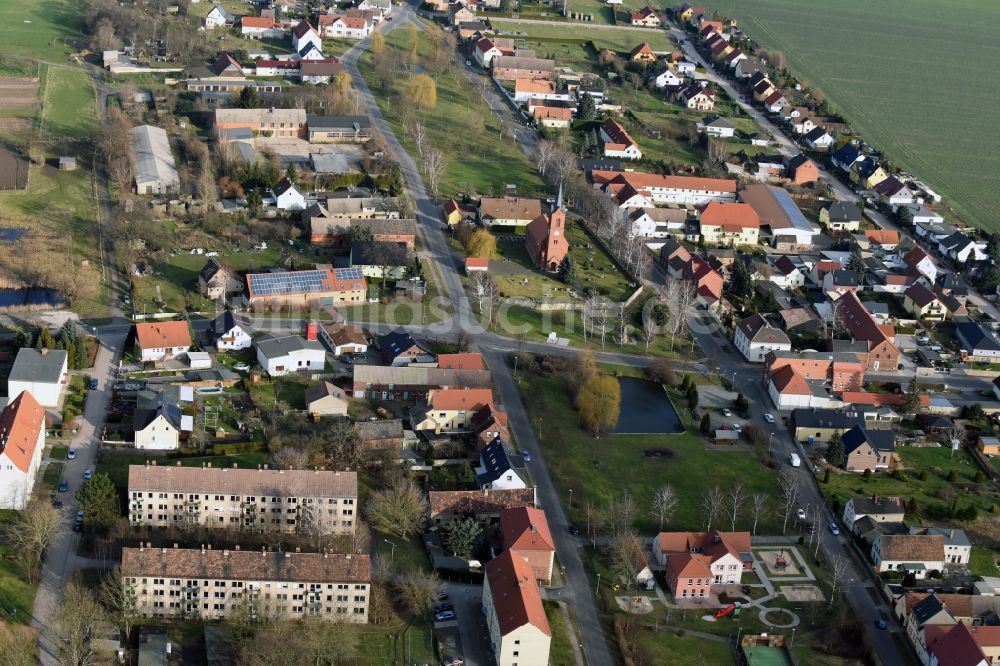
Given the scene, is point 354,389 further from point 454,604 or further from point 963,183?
point 963,183

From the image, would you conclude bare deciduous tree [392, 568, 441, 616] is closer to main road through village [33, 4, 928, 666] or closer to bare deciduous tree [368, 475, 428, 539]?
main road through village [33, 4, 928, 666]

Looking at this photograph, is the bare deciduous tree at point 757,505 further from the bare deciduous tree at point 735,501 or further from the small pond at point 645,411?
the small pond at point 645,411

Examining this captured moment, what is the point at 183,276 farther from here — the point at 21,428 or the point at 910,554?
the point at 910,554

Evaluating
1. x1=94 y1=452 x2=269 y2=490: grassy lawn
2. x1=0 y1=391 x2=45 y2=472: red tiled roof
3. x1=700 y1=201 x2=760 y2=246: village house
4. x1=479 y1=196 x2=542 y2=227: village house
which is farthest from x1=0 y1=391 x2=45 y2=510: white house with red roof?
x1=700 y1=201 x2=760 y2=246: village house

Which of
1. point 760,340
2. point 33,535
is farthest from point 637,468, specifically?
point 33,535

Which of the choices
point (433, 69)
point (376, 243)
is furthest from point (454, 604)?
point (433, 69)
